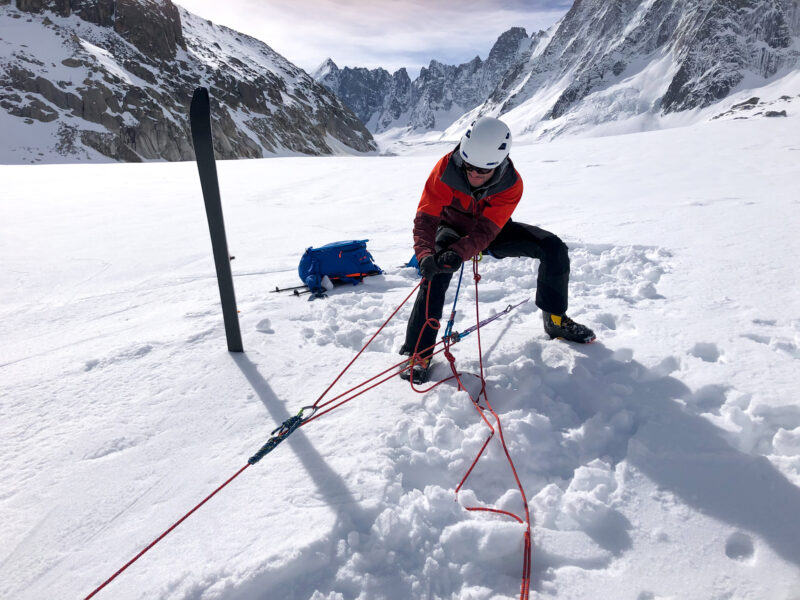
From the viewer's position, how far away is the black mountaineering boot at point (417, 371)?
2920 mm

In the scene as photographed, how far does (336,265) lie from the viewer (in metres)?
4.78

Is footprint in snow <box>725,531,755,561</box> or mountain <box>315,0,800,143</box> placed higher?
mountain <box>315,0,800,143</box>

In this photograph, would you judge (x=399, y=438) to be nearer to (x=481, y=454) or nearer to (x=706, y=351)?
(x=481, y=454)

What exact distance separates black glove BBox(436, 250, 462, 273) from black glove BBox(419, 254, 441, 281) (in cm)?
3

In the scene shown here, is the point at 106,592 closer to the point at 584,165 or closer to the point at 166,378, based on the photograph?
the point at 166,378

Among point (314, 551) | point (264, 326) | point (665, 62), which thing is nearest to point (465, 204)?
point (264, 326)

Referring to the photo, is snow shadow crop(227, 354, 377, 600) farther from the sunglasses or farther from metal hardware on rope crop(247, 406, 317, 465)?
the sunglasses

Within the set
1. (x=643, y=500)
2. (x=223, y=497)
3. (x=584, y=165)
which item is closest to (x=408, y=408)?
(x=223, y=497)

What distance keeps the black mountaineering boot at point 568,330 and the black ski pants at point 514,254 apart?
69mm

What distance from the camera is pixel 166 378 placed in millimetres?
2873

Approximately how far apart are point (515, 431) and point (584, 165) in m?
11.8

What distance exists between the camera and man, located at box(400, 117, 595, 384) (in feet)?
9.66

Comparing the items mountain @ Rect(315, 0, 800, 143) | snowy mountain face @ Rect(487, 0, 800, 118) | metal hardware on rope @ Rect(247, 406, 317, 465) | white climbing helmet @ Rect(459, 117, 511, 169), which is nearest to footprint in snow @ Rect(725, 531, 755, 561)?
metal hardware on rope @ Rect(247, 406, 317, 465)

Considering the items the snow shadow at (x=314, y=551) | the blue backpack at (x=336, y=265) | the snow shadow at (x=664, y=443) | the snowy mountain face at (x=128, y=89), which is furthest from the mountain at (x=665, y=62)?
the snow shadow at (x=314, y=551)
